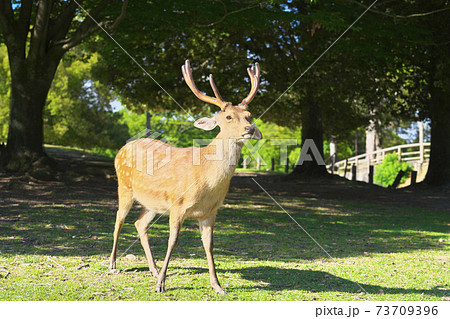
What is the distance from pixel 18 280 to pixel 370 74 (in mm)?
Answer: 15567

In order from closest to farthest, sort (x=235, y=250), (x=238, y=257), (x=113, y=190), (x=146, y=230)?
(x=146, y=230), (x=238, y=257), (x=235, y=250), (x=113, y=190)

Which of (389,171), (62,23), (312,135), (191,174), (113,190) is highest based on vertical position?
(62,23)

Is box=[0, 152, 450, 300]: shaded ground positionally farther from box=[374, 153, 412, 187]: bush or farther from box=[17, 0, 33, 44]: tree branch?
box=[374, 153, 412, 187]: bush

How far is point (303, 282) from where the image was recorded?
5.68 meters

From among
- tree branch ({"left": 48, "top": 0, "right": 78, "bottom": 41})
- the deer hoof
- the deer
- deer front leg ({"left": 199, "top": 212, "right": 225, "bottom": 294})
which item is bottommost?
the deer hoof

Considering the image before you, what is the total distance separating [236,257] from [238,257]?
28 millimetres

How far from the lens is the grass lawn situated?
5188 mm

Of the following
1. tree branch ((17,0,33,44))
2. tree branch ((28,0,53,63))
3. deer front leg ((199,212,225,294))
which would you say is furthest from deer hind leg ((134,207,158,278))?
tree branch ((17,0,33,44))

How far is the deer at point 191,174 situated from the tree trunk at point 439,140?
14659mm

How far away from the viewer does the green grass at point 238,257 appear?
5176 millimetres

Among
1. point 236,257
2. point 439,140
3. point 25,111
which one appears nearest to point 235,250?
point 236,257

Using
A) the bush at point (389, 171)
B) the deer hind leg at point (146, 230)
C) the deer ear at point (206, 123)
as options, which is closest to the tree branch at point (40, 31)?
the deer hind leg at point (146, 230)

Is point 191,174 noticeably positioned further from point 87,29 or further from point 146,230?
point 87,29

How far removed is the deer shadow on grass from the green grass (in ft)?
0.04
